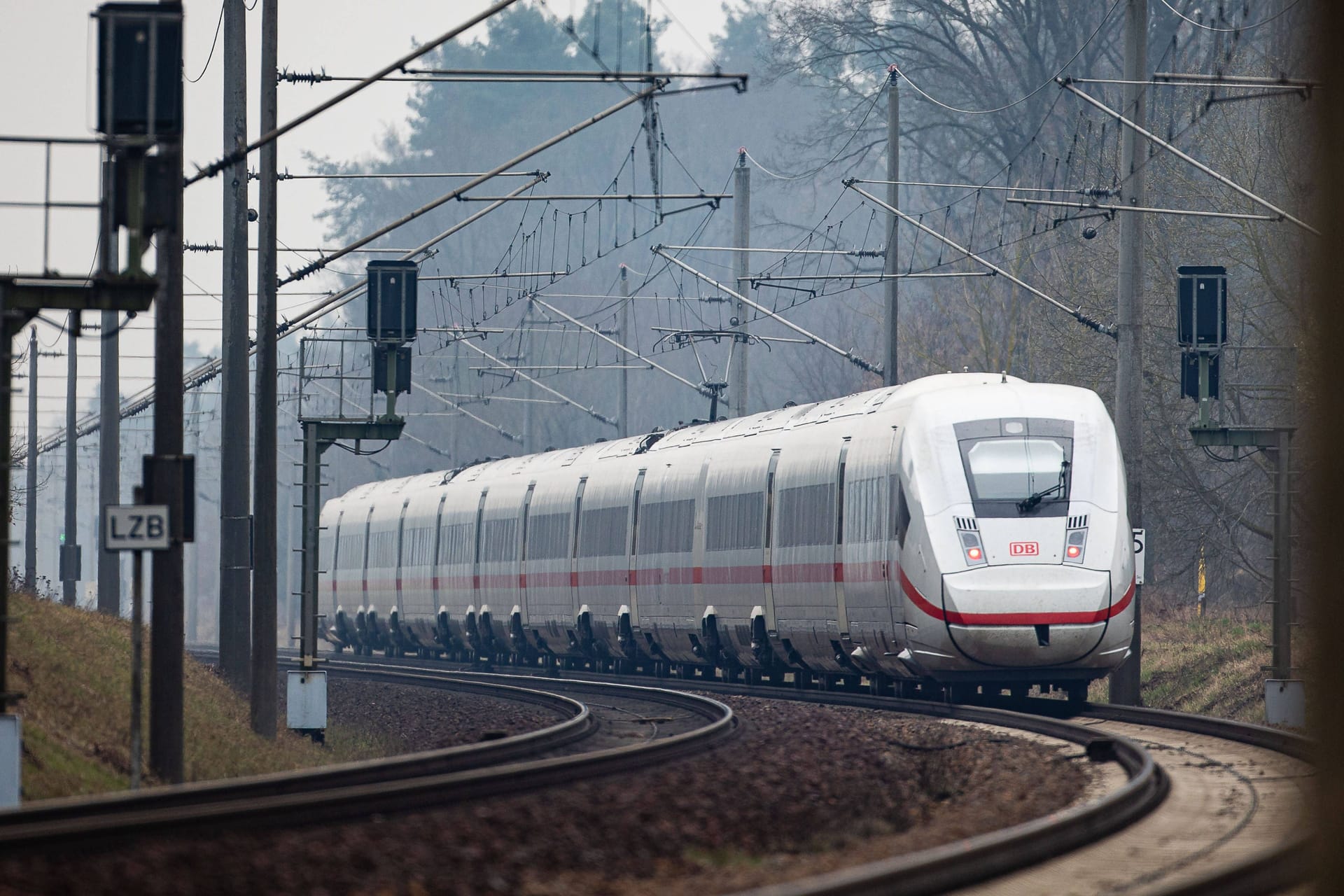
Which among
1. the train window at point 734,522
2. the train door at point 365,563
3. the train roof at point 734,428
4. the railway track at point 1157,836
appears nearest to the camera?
the railway track at point 1157,836

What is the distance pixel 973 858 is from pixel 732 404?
3094cm

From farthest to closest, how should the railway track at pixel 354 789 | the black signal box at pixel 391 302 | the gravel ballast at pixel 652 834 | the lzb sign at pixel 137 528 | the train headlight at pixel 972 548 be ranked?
the black signal box at pixel 391 302, the train headlight at pixel 972 548, the lzb sign at pixel 137 528, the railway track at pixel 354 789, the gravel ballast at pixel 652 834

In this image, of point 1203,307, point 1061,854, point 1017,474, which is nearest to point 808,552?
point 1017,474

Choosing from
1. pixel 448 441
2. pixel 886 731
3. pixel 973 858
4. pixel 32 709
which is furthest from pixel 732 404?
→ pixel 448 441

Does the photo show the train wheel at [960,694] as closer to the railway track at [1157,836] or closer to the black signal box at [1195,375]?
the black signal box at [1195,375]

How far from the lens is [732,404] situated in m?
40.2

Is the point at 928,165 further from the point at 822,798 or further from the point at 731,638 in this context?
the point at 822,798

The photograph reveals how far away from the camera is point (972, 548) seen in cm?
2064

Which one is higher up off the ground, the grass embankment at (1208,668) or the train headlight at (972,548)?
the train headlight at (972,548)

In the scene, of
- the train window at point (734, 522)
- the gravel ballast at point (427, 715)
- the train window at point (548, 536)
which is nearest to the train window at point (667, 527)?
the train window at point (734, 522)

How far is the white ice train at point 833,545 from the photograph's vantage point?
2062 centimetres

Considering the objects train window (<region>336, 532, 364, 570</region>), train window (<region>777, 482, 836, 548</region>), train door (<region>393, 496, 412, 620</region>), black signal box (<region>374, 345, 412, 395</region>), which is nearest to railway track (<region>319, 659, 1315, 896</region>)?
train window (<region>777, 482, 836, 548</region>)

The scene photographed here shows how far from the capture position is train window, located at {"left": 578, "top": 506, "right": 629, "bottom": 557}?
33.9 m

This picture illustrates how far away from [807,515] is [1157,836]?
47.9 ft
